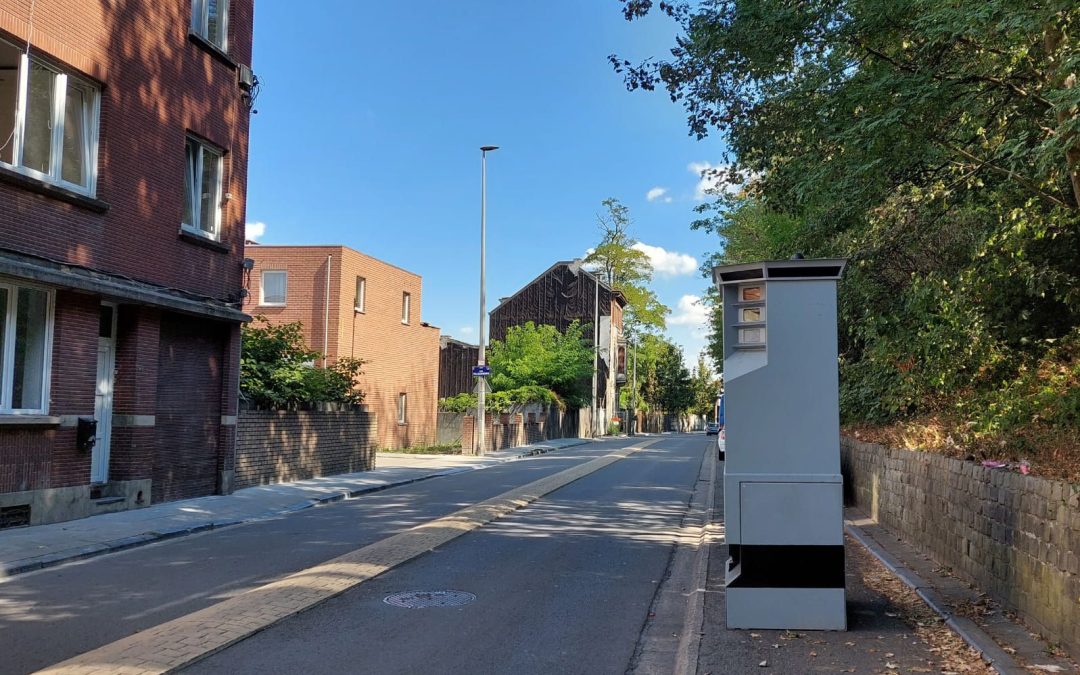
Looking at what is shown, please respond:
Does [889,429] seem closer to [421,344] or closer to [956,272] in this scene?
[956,272]

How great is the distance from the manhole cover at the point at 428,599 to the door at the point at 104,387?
7.76 m

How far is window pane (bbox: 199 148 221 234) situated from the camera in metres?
15.3

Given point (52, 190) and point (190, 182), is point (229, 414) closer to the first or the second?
point (190, 182)

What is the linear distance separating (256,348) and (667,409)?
74.3m

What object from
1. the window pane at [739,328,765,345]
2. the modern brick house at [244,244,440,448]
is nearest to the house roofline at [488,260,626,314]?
the modern brick house at [244,244,440,448]

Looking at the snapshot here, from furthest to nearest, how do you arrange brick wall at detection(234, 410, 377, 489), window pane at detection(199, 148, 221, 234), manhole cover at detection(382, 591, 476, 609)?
brick wall at detection(234, 410, 377, 489) → window pane at detection(199, 148, 221, 234) → manhole cover at detection(382, 591, 476, 609)

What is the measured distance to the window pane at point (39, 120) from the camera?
37.2 ft

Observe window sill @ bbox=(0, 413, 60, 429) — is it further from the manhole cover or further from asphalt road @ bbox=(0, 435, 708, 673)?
the manhole cover

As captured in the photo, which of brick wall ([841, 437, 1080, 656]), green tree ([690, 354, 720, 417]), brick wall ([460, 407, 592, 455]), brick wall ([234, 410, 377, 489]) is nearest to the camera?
brick wall ([841, 437, 1080, 656])

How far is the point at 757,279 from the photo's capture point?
661cm

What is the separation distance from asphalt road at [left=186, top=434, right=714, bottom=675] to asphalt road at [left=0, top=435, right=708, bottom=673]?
0.8 inches

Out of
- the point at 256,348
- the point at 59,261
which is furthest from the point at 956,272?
the point at 256,348

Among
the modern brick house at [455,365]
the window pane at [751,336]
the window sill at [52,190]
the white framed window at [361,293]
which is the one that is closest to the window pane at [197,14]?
the window sill at [52,190]

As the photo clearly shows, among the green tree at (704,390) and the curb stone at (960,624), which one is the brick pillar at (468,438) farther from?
the green tree at (704,390)
